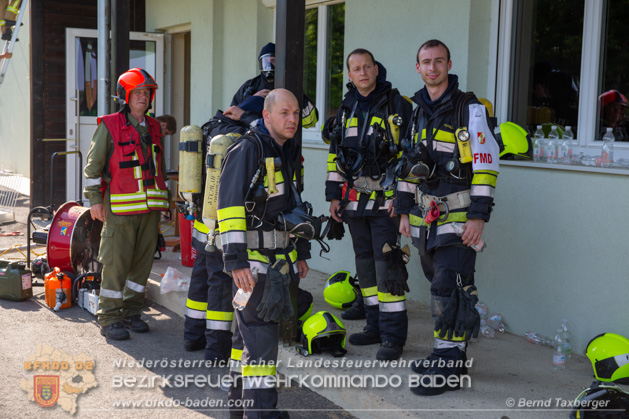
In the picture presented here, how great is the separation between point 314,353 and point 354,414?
2.41 feet

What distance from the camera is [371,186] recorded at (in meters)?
5.12

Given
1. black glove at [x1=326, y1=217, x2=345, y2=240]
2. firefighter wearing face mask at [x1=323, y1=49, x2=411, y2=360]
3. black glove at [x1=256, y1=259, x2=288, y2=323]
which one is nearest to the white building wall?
black glove at [x1=326, y1=217, x2=345, y2=240]

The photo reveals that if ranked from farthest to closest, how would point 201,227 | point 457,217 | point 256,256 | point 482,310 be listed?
point 482,310, point 201,227, point 457,217, point 256,256

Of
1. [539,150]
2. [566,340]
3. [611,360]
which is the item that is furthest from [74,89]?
[611,360]

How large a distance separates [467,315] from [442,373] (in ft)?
1.47

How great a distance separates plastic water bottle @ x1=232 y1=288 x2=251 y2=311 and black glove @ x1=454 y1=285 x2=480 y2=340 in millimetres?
1361

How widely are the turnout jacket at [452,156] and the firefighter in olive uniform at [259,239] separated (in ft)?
3.34

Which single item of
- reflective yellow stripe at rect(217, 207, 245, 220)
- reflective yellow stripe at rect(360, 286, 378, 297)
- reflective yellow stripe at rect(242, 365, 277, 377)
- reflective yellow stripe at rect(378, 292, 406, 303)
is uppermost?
reflective yellow stripe at rect(217, 207, 245, 220)

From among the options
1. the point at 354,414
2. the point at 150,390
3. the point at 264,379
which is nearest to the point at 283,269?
the point at 264,379

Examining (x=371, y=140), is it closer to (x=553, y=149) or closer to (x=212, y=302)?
(x=553, y=149)

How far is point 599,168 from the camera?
15.9ft

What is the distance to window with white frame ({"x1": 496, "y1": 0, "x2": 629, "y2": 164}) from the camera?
509 centimetres

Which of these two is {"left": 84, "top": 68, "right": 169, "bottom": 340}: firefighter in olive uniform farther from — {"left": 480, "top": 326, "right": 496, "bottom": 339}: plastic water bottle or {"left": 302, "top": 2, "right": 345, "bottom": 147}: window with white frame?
{"left": 480, "top": 326, "right": 496, "bottom": 339}: plastic water bottle

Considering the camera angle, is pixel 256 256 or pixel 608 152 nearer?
pixel 256 256
